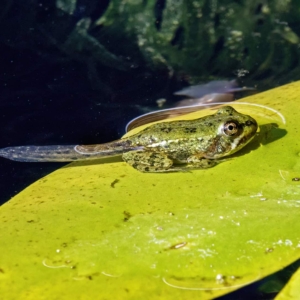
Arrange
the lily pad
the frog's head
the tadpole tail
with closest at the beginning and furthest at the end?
the lily pad
the frog's head
the tadpole tail

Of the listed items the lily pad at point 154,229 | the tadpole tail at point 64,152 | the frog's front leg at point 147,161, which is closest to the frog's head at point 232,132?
the lily pad at point 154,229

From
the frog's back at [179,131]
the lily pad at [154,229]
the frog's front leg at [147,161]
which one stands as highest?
the frog's back at [179,131]

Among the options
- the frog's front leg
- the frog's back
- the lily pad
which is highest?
the frog's back

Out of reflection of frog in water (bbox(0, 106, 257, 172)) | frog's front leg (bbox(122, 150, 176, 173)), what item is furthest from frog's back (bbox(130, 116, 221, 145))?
frog's front leg (bbox(122, 150, 176, 173))

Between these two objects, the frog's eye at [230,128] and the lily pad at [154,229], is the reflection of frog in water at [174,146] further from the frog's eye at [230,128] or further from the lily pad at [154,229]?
the lily pad at [154,229]

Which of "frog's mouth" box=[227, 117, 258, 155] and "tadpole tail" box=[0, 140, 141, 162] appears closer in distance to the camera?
"frog's mouth" box=[227, 117, 258, 155]

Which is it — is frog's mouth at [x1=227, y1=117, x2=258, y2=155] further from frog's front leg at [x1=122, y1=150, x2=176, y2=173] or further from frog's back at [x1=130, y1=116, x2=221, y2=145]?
frog's front leg at [x1=122, y1=150, x2=176, y2=173]

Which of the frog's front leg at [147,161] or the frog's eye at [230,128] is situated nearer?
the frog's front leg at [147,161]

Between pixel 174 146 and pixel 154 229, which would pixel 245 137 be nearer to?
pixel 174 146
